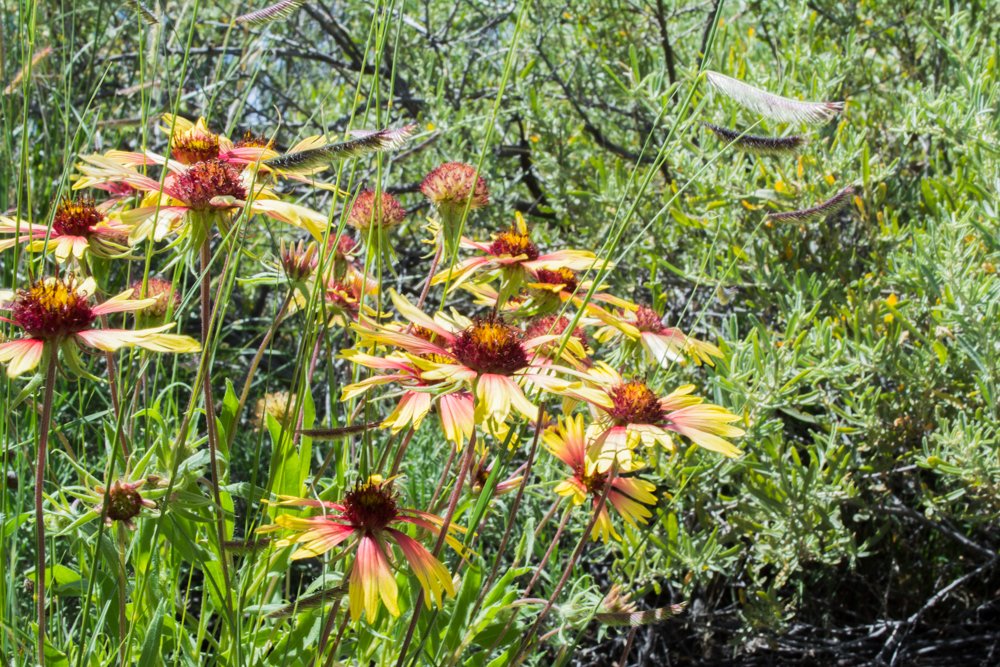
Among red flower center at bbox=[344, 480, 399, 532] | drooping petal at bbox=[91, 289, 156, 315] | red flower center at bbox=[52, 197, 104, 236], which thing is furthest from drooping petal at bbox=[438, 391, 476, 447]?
red flower center at bbox=[52, 197, 104, 236]

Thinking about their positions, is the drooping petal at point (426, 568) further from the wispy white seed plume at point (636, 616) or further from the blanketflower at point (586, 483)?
the wispy white seed plume at point (636, 616)

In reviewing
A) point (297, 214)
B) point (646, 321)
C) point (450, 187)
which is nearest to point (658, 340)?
point (646, 321)

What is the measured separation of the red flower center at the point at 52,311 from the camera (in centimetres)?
97

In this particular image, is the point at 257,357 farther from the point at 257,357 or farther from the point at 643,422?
the point at 643,422

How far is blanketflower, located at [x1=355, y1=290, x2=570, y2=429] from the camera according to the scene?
0.91 metres

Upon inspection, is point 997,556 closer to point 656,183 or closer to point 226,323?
point 656,183

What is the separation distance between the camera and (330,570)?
49.0 inches

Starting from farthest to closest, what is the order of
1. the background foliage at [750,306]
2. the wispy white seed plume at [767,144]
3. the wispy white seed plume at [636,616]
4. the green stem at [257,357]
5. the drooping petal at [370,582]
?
the background foliage at [750,306] < the wispy white seed plume at [636,616] < the green stem at [257,357] < the wispy white seed plume at [767,144] < the drooping petal at [370,582]

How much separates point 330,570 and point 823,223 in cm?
139

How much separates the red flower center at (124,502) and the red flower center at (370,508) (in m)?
0.23

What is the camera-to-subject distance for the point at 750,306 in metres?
2.32

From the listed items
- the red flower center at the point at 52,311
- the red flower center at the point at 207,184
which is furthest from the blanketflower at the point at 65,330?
the red flower center at the point at 207,184

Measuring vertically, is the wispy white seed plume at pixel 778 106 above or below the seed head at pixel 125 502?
above

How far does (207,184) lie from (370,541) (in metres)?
0.43
